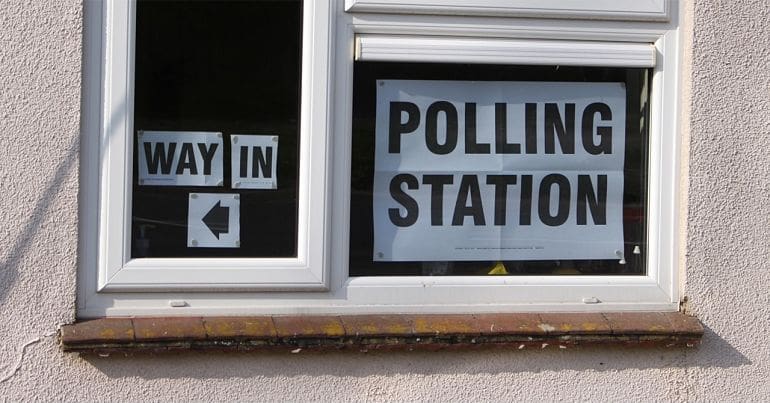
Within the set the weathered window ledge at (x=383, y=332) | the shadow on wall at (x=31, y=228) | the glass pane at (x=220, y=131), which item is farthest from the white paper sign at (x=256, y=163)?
the shadow on wall at (x=31, y=228)

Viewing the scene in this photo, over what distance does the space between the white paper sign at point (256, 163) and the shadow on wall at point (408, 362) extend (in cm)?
62

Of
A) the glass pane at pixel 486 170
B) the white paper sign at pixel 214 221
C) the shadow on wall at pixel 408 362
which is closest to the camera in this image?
the shadow on wall at pixel 408 362

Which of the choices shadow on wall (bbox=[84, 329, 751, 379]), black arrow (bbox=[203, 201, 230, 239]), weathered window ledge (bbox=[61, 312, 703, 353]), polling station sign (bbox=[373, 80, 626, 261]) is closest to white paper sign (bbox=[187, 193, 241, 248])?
black arrow (bbox=[203, 201, 230, 239])

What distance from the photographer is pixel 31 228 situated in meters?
3.53

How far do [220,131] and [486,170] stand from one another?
101 centimetres

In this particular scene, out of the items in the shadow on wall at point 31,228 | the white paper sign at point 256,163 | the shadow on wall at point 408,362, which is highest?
the white paper sign at point 256,163

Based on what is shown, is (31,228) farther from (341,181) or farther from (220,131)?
(341,181)

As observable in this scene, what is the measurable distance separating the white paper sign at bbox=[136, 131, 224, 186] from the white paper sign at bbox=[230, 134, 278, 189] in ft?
0.23

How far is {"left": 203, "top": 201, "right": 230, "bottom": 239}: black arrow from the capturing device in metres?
3.76

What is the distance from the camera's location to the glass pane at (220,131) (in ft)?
12.1

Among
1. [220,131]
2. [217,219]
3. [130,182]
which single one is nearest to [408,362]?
[217,219]

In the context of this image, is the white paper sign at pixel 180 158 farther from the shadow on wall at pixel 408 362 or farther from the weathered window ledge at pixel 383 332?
the shadow on wall at pixel 408 362

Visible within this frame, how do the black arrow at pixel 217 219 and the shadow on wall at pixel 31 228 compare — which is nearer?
the shadow on wall at pixel 31 228

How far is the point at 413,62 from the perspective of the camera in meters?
3.86
